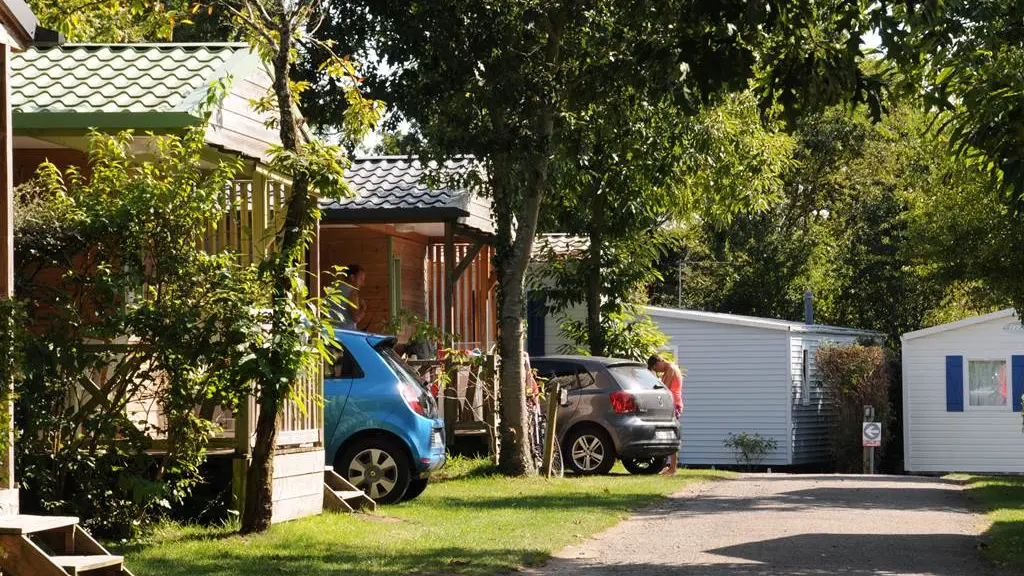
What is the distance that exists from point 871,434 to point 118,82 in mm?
19213

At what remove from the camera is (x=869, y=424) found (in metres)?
28.6

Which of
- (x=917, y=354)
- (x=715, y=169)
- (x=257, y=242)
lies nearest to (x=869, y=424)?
(x=917, y=354)

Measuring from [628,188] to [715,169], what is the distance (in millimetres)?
1509

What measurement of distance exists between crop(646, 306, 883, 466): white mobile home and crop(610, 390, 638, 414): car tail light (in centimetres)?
1112

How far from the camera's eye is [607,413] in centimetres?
2072

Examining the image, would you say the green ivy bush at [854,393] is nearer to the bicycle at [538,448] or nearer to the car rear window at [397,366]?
the bicycle at [538,448]

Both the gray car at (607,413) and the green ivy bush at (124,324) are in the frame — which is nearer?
the green ivy bush at (124,324)

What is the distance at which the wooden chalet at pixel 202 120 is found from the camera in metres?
12.5

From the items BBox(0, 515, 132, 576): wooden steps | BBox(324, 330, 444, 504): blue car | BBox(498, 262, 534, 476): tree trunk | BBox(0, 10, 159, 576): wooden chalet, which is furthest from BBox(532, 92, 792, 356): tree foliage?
BBox(0, 515, 132, 576): wooden steps

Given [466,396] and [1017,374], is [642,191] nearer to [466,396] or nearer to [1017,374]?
[466,396]

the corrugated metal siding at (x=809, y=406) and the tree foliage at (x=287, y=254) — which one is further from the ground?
the tree foliage at (x=287, y=254)

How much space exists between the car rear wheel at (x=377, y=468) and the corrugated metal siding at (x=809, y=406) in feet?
61.2

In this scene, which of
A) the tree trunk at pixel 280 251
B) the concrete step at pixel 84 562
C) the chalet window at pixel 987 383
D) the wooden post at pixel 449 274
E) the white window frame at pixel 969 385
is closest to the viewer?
the concrete step at pixel 84 562

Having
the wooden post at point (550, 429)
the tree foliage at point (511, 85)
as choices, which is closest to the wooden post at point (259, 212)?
the tree foliage at point (511, 85)
